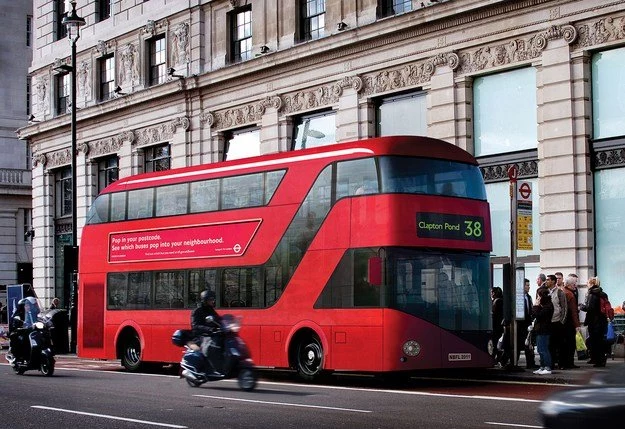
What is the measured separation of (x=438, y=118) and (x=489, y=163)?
6.74ft

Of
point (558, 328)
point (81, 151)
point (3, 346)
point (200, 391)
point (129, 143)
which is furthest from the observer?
point (81, 151)

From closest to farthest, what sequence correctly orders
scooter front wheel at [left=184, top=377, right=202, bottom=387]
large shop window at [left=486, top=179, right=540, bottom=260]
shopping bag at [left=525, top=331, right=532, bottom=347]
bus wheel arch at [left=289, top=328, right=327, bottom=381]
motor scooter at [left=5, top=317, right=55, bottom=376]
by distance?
scooter front wheel at [left=184, top=377, right=202, bottom=387]
bus wheel arch at [left=289, top=328, right=327, bottom=381]
motor scooter at [left=5, top=317, right=55, bottom=376]
shopping bag at [left=525, top=331, right=532, bottom=347]
large shop window at [left=486, top=179, right=540, bottom=260]

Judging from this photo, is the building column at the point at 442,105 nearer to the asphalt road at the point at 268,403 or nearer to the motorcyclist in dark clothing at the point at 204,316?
the asphalt road at the point at 268,403

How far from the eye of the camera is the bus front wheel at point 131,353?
972 inches

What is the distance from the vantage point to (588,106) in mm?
25922

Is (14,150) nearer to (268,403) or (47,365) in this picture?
(47,365)

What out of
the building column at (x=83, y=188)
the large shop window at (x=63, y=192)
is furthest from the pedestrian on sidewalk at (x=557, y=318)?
the large shop window at (x=63, y=192)

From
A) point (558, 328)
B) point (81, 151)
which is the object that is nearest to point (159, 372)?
point (558, 328)

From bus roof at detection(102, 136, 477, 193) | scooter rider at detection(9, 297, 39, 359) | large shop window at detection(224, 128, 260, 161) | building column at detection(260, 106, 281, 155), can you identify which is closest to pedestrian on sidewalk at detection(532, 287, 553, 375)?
bus roof at detection(102, 136, 477, 193)

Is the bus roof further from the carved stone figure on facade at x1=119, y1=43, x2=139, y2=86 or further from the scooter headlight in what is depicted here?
the carved stone figure on facade at x1=119, y1=43, x2=139, y2=86

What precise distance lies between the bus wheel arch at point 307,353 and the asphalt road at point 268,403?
385 mm

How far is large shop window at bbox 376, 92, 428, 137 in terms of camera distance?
30.2 meters

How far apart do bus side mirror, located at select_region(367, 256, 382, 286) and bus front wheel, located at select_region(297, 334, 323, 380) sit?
2.05 meters

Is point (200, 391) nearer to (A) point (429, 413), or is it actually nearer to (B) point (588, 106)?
(A) point (429, 413)
